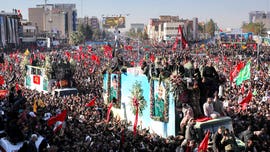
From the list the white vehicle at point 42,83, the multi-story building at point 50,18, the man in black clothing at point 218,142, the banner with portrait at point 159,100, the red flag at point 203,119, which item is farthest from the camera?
the multi-story building at point 50,18

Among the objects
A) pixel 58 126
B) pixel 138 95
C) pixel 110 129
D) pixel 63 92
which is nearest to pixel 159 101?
pixel 138 95

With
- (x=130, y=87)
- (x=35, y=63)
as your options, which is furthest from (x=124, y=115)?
(x=35, y=63)

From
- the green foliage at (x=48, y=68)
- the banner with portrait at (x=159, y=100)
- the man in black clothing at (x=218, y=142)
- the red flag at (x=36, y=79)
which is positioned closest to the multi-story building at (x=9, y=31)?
the red flag at (x=36, y=79)

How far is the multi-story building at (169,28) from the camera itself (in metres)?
126

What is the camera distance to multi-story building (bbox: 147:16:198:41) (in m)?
126

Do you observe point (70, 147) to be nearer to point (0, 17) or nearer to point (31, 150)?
point (31, 150)

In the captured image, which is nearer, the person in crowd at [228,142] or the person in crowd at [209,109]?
the person in crowd at [228,142]

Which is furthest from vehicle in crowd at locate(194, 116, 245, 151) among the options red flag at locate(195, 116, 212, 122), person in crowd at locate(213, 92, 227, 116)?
person in crowd at locate(213, 92, 227, 116)

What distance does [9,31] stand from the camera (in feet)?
288

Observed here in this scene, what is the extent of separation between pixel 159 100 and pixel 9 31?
7767 cm

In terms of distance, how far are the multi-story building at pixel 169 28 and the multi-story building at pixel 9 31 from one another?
4096 centimetres

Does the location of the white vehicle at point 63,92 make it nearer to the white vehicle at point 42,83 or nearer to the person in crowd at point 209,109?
the white vehicle at point 42,83

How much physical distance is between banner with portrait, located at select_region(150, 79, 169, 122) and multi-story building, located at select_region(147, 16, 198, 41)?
76.1m

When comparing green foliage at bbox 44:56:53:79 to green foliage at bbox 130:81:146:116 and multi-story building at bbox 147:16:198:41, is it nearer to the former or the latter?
green foliage at bbox 130:81:146:116
